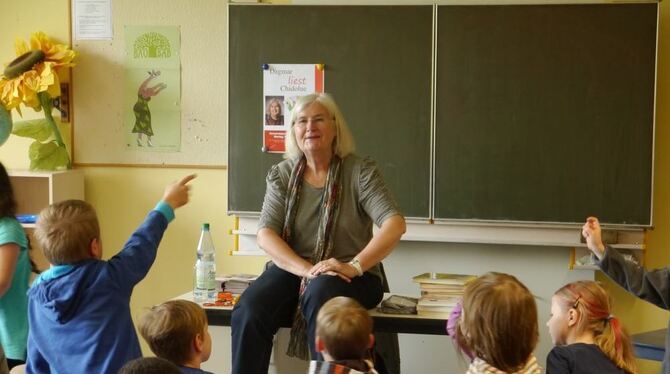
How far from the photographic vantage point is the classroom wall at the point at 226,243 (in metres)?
4.09

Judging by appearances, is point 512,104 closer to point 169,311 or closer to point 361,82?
point 361,82

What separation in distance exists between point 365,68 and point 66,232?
205cm

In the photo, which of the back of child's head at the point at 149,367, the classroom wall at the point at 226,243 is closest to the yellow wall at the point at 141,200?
the classroom wall at the point at 226,243

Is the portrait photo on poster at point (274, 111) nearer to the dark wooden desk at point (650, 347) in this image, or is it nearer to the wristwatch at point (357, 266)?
the wristwatch at point (357, 266)

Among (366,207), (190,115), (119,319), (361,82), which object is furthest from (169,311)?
(190,115)

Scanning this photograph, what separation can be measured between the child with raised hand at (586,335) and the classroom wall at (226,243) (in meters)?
1.75

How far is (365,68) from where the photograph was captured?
413cm

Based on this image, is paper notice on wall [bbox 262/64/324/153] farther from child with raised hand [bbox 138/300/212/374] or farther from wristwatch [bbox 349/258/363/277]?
child with raised hand [bbox 138/300/212/374]

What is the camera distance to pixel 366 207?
131 inches

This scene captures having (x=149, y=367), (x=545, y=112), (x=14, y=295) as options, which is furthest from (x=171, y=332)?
(x=545, y=112)

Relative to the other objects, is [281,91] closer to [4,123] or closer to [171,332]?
[4,123]

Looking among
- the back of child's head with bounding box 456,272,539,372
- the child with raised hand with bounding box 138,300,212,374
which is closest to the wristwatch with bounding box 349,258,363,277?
the child with raised hand with bounding box 138,300,212,374

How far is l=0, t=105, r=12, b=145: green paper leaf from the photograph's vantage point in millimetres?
4418

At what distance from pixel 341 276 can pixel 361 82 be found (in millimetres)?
1331
